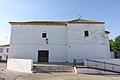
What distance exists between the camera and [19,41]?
67.1 ft

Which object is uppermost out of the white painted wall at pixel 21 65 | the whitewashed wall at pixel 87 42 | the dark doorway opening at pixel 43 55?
the whitewashed wall at pixel 87 42

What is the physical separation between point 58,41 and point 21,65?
7.02m

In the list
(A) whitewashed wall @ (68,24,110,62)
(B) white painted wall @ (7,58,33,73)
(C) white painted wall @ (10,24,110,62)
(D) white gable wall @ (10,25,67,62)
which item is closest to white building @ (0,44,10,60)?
(D) white gable wall @ (10,25,67,62)

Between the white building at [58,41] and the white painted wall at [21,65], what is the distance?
3.16 metres

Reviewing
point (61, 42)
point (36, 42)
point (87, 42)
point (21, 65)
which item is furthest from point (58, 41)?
point (21, 65)

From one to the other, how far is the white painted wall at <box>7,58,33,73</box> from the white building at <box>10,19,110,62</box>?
3.16 meters

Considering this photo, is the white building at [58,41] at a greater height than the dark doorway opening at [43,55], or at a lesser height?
greater

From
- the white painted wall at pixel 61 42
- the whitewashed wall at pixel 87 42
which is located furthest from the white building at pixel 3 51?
the whitewashed wall at pixel 87 42

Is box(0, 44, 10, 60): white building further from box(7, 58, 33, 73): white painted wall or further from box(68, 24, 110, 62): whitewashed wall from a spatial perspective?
box(68, 24, 110, 62): whitewashed wall

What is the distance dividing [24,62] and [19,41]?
18.2 ft

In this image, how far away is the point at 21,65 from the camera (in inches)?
631

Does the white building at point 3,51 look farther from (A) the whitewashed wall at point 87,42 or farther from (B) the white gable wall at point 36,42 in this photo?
(A) the whitewashed wall at point 87,42

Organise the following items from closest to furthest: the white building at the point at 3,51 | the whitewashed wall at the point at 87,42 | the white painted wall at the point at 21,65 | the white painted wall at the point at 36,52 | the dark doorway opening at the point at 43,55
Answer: the white painted wall at the point at 21,65
the whitewashed wall at the point at 87,42
the white painted wall at the point at 36,52
the dark doorway opening at the point at 43,55
the white building at the point at 3,51

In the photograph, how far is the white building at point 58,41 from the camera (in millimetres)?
19906
